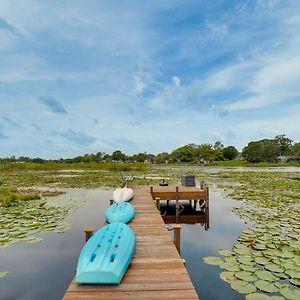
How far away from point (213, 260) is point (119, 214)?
8.09 feet

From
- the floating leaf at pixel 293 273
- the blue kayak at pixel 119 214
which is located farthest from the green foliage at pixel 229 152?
the floating leaf at pixel 293 273

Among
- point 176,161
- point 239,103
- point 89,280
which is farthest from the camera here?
point 176,161

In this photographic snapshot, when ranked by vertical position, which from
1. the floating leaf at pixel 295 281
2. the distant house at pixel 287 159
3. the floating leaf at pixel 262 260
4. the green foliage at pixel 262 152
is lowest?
the floating leaf at pixel 295 281

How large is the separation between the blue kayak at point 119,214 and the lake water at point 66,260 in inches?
52.7

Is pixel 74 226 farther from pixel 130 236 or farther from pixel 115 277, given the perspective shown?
pixel 115 277

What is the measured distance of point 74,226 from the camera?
995 centimetres

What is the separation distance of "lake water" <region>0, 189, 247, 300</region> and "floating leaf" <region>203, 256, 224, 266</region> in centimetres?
9

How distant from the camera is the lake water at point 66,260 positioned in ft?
18.4

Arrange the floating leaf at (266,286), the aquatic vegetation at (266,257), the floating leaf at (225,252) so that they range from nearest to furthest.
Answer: the floating leaf at (266,286) < the aquatic vegetation at (266,257) < the floating leaf at (225,252)

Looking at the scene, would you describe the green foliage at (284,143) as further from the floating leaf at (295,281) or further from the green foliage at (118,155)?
the floating leaf at (295,281)

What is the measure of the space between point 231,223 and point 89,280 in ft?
26.3

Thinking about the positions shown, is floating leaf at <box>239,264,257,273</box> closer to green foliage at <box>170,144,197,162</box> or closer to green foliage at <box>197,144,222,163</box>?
green foliage at <box>197,144,222,163</box>

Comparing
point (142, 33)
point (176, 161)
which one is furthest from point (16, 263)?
point (176, 161)

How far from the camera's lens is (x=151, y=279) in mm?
3717
